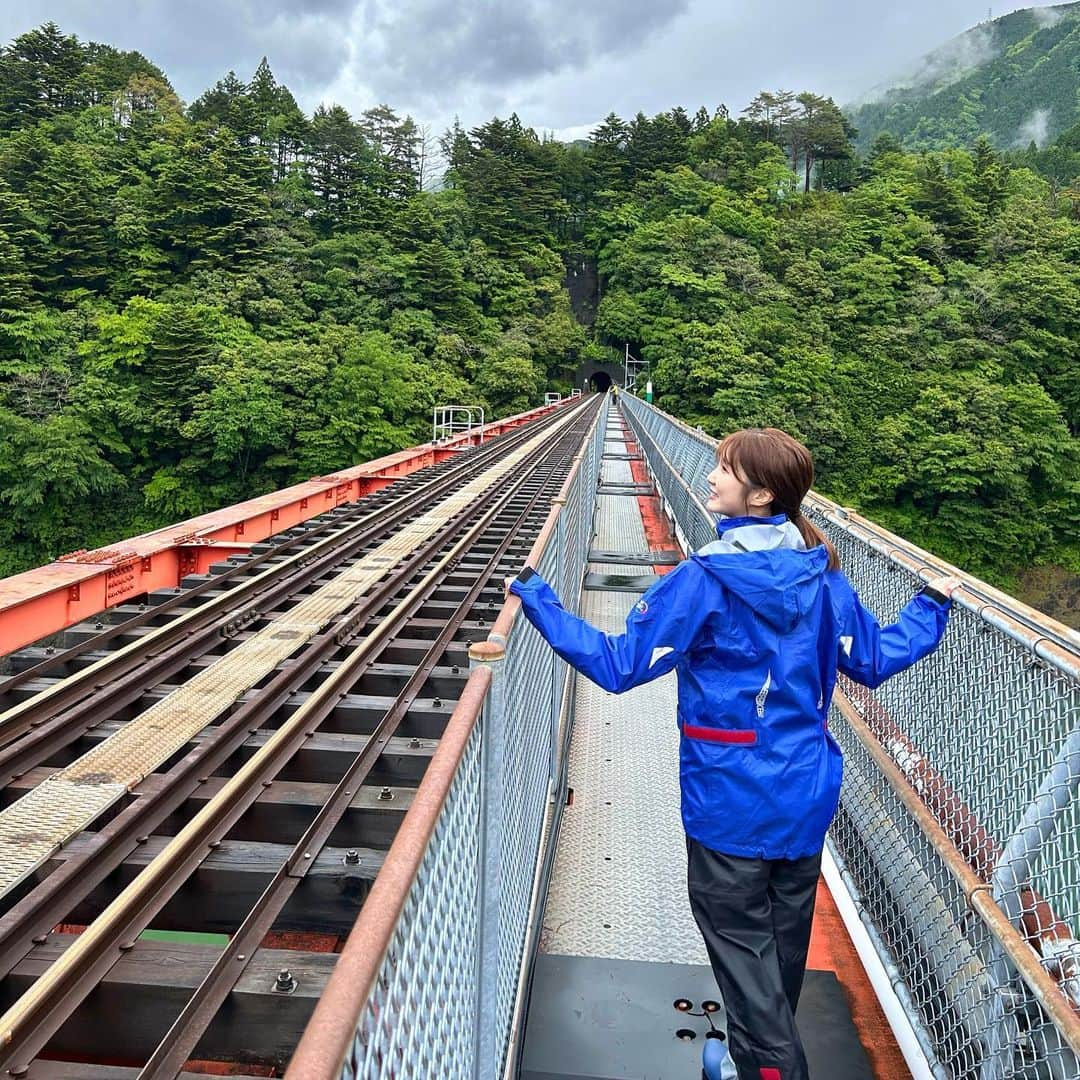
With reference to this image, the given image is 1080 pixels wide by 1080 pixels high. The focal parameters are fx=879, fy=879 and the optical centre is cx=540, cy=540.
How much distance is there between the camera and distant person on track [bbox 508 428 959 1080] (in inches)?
88.1

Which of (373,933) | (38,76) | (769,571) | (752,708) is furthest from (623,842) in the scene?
(38,76)

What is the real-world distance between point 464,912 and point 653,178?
94.5m

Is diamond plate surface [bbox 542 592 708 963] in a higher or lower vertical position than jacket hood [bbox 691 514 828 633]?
lower

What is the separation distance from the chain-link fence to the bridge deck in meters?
0.25

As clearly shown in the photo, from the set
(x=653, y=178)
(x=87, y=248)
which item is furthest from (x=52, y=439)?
(x=653, y=178)

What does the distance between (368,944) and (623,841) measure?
3.52 meters

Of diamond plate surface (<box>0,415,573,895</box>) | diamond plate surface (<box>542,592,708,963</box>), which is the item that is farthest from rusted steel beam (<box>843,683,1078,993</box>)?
diamond plate surface (<box>0,415,573,895</box>)

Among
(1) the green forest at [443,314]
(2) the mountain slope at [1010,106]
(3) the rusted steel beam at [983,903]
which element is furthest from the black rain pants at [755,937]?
(2) the mountain slope at [1010,106]

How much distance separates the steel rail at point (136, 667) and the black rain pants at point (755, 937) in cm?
296

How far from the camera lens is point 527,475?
14336mm

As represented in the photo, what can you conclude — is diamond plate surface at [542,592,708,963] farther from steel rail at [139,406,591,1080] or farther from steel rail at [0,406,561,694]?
steel rail at [0,406,561,694]

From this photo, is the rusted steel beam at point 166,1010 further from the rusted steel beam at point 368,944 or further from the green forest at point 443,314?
the green forest at point 443,314

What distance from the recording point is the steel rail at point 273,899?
2.16 m

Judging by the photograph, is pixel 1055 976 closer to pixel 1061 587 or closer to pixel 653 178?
pixel 1061 587
